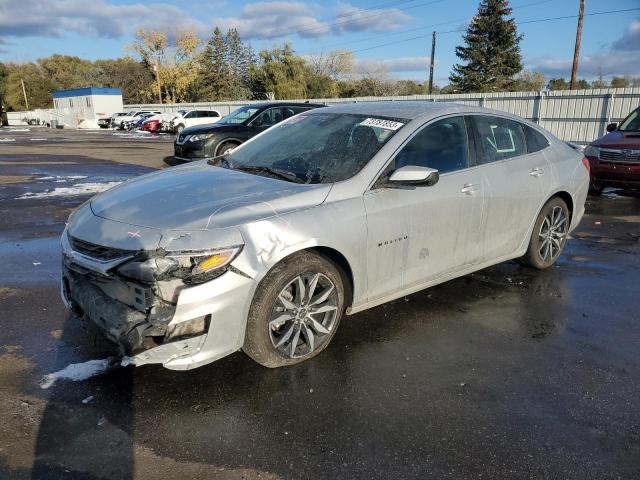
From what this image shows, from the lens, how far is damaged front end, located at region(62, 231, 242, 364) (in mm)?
2840

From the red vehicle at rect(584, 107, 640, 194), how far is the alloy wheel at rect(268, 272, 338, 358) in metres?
8.20

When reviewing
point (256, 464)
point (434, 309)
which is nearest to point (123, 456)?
point (256, 464)

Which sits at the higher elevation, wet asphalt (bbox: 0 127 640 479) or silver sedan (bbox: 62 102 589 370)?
silver sedan (bbox: 62 102 589 370)

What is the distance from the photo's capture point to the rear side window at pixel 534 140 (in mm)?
5078

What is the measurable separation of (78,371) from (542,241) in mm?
4391

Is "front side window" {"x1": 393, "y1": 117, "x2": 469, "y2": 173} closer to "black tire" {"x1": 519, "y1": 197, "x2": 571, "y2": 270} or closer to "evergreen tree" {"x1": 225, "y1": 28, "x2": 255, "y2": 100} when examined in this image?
"black tire" {"x1": 519, "y1": 197, "x2": 571, "y2": 270}

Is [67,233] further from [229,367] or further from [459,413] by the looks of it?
[459,413]

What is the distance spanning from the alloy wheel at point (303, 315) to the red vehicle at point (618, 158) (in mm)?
8196

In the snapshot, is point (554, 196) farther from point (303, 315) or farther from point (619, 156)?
point (619, 156)

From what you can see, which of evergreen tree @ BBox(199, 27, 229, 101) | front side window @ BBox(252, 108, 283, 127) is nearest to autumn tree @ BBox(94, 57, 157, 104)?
A: evergreen tree @ BBox(199, 27, 229, 101)

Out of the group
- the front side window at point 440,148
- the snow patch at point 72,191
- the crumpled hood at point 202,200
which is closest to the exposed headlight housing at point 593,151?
the front side window at point 440,148

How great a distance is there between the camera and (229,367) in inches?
134

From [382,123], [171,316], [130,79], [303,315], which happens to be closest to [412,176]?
[382,123]

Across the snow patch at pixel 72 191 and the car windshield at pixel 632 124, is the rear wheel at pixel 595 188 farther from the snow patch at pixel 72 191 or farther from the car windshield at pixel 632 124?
the snow patch at pixel 72 191
